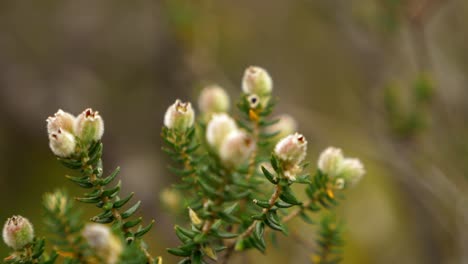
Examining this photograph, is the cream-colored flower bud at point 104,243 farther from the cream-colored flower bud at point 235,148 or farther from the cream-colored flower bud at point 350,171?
the cream-colored flower bud at point 350,171

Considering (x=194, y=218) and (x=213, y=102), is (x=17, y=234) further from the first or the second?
(x=213, y=102)

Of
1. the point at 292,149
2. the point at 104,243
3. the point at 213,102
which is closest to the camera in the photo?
the point at 104,243

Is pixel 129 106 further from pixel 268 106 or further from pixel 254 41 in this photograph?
pixel 268 106

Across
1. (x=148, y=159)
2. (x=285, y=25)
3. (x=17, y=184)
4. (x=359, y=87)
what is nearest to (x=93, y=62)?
(x=148, y=159)

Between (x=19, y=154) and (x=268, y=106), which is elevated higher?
(x=19, y=154)

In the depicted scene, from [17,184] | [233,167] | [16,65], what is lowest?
[233,167]

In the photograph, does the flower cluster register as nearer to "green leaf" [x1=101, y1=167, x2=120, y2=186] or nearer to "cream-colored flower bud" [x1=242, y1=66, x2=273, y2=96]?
"green leaf" [x1=101, y1=167, x2=120, y2=186]

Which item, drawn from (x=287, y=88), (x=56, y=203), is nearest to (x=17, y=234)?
(x=56, y=203)
